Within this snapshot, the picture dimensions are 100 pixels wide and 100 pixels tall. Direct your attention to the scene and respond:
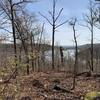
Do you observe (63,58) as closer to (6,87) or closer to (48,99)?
(48,99)

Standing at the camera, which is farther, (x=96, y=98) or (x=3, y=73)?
(x=96, y=98)

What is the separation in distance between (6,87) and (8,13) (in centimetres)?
1906

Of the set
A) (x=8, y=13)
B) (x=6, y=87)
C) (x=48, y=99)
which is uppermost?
(x=8, y=13)

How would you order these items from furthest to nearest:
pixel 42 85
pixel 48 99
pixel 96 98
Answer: pixel 42 85, pixel 48 99, pixel 96 98

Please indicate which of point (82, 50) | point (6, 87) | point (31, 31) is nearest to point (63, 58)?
point (82, 50)

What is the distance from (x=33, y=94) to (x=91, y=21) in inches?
872

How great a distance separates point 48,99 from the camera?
14992 millimetres

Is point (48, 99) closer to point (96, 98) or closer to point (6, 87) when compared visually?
point (96, 98)

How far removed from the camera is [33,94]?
16188mm

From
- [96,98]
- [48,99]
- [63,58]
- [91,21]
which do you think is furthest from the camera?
[63,58]

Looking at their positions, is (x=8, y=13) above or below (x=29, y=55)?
above

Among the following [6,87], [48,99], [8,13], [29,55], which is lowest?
[48,99]

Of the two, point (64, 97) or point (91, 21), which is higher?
point (91, 21)

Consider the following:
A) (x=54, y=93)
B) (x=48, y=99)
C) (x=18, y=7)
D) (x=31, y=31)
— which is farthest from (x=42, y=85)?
(x=31, y=31)
